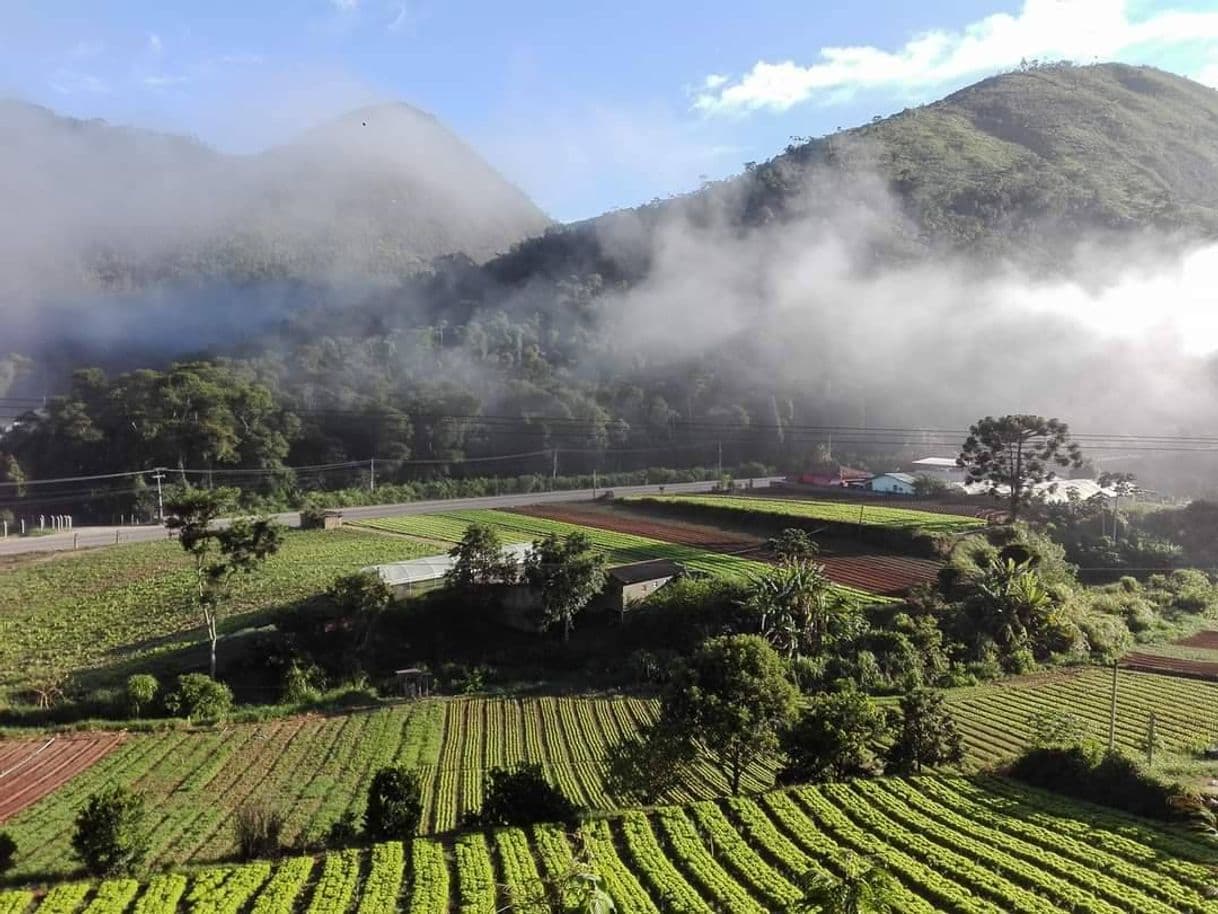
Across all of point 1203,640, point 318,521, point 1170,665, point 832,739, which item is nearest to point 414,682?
point 832,739

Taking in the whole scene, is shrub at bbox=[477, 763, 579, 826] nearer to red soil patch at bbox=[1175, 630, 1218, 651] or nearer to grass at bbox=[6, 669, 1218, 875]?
grass at bbox=[6, 669, 1218, 875]

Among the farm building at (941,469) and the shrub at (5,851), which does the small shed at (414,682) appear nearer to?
the shrub at (5,851)

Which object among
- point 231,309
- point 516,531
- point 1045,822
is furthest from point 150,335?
point 1045,822

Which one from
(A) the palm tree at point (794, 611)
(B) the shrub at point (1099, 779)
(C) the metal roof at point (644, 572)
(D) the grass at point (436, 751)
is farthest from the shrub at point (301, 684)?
(B) the shrub at point (1099, 779)

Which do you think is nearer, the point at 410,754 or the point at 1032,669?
the point at 410,754

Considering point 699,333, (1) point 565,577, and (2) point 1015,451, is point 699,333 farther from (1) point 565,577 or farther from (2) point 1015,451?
(1) point 565,577

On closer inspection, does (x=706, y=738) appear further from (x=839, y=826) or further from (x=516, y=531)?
(x=516, y=531)
